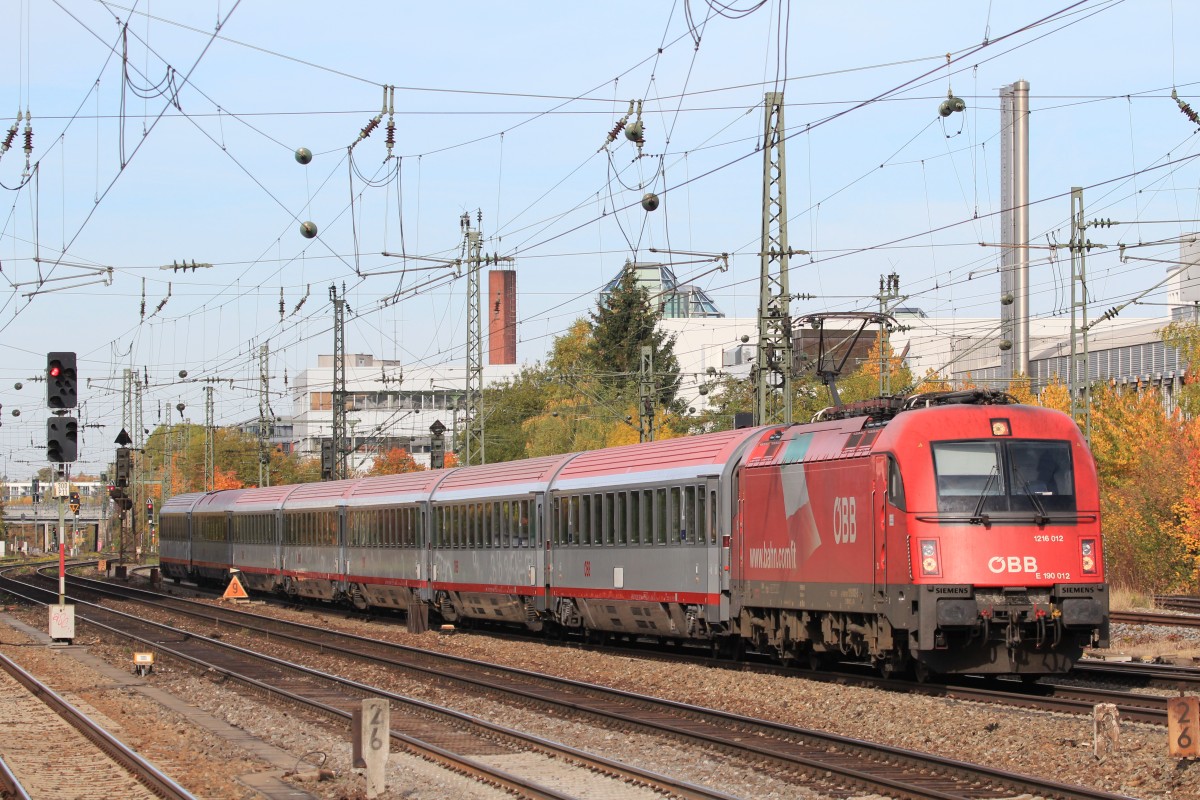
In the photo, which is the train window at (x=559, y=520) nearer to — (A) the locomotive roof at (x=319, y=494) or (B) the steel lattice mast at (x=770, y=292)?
(B) the steel lattice mast at (x=770, y=292)

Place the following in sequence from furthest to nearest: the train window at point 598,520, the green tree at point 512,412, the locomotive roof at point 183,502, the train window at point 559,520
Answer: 1. the green tree at point 512,412
2. the locomotive roof at point 183,502
3. the train window at point 559,520
4. the train window at point 598,520

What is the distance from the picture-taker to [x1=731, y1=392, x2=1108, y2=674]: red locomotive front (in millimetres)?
17359

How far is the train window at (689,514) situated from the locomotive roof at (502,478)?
602 cm

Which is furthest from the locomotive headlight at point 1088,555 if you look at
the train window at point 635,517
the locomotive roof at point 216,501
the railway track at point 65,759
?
the locomotive roof at point 216,501

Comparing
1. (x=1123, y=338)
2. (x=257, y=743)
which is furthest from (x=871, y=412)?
(x=1123, y=338)

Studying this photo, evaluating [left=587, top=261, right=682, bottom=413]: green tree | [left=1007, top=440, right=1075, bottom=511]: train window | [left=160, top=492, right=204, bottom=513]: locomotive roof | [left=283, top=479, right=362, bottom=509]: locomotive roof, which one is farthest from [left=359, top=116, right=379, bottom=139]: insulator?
[left=587, top=261, right=682, bottom=413]: green tree

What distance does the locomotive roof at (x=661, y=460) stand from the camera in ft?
75.9

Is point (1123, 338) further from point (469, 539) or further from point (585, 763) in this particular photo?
point (585, 763)

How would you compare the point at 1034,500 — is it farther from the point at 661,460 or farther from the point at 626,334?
the point at 626,334

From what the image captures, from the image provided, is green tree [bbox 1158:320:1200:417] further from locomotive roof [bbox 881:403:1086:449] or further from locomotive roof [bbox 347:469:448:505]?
locomotive roof [bbox 881:403:1086:449]

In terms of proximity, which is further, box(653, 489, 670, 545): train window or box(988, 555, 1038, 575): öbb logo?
A: box(653, 489, 670, 545): train window

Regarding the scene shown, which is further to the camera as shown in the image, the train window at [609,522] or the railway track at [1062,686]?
the train window at [609,522]

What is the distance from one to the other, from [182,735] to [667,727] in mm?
5754

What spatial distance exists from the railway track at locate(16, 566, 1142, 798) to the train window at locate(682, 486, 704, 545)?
11.6 ft
